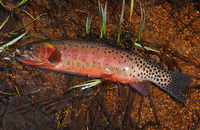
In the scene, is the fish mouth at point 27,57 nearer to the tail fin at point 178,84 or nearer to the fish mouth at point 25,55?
the fish mouth at point 25,55

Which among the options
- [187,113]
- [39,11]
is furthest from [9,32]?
[187,113]


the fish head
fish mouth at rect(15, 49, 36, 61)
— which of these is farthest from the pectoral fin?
fish mouth at rect(15, 49, 36, 61)

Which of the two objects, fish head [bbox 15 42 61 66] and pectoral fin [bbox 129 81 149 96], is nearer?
fish head [bbox 15 42 61 66]

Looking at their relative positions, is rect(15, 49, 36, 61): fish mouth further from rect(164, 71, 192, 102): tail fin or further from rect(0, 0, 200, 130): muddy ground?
rect(164, 71, 192, 102): tail fin

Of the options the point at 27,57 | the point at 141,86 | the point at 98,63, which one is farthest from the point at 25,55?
the point at 141,86

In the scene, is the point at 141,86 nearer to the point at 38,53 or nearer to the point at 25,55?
the point at 38,53

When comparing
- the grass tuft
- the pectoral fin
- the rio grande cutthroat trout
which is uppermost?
the grass tuft

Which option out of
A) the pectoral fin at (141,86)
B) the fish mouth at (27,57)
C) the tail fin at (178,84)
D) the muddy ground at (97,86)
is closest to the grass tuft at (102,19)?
the muddy ground at (97,86)

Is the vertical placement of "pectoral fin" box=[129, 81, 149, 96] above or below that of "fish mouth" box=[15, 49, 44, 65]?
below
